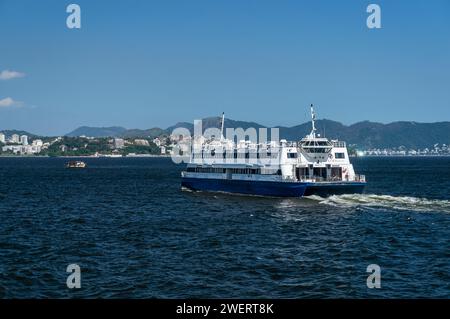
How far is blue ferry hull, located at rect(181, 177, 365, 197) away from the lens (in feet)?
183

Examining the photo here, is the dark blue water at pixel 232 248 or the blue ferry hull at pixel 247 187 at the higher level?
the blue ferry hull at pixel 247 187

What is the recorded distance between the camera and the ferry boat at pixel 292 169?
2226 inches

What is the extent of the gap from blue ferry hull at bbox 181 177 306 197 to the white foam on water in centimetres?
214

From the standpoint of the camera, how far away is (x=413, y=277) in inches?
1015

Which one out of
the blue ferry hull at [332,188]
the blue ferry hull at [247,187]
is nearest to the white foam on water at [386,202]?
the blue ferry hull at [332,188]

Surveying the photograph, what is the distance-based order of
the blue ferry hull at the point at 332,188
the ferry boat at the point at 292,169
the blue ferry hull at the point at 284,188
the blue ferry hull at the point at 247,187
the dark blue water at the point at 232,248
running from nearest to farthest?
the dark blue water at the point at 232,248 → the blue ferry hull at the point at 332,188 → the blue ferry hull at the point at 284,188 → the ferry boat at the point at 292,169 → the blue ferry hull at the point at 247,187

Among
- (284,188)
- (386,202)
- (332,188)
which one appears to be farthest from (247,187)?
(386,202)

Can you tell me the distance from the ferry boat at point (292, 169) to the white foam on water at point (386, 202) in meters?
0.83

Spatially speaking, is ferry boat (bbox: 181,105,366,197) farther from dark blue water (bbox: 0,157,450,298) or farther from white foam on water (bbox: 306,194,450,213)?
dark blue water (bbox: 0,157,450,298)

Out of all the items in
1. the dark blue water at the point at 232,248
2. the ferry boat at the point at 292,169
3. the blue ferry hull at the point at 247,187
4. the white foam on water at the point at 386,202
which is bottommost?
the dark blue water at the point at 232,248

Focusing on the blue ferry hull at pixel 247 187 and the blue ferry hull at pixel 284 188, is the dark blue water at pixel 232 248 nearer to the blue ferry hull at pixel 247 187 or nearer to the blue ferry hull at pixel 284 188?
the blue ferry hull at pixel 284 188

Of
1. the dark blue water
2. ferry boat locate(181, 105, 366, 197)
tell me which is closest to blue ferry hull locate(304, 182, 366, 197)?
ferry boat locate(181, 105, 366, 197)

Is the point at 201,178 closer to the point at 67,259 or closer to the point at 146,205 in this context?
the point at 146,205
